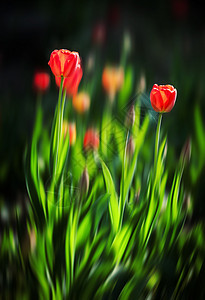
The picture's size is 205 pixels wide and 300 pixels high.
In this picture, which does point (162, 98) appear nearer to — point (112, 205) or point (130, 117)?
point (130, 117)

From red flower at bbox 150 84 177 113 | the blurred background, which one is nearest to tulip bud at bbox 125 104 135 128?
red flower at bbox 150 84 177 113

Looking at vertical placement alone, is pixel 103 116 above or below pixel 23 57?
below

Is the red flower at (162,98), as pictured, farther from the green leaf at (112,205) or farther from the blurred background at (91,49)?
the blurred background at (91,49)

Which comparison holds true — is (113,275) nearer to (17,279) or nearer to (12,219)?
(17,279)

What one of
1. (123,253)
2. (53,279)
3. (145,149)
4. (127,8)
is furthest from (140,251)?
(127,8)

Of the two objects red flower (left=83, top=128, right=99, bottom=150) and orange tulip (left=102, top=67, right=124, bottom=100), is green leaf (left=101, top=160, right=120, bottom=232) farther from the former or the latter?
orange tulip (left=102, top=67, right=124, bottom=100)
